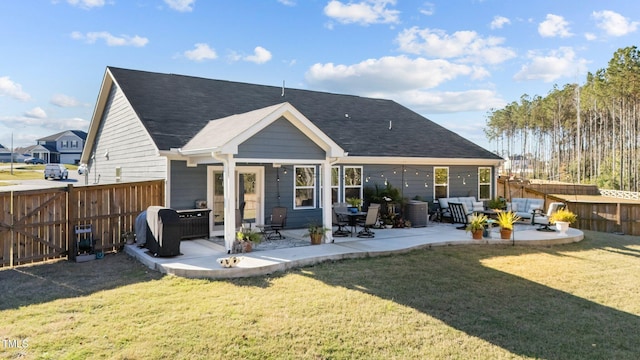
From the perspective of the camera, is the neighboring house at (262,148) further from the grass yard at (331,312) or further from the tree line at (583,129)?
the tree line at (583,129)

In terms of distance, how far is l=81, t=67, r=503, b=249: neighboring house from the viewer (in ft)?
→ 30.7

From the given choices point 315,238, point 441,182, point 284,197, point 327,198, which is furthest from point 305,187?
point 441,182

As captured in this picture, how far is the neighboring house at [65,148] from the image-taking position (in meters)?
62.6

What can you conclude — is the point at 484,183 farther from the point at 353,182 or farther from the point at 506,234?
the point at 353,182

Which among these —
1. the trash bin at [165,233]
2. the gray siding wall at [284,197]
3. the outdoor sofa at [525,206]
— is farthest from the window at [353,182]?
the trash bin at [165,233]

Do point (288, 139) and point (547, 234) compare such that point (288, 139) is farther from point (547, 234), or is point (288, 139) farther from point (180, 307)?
point (547, 234)

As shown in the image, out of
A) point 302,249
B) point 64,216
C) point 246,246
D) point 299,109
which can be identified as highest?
point 299,109

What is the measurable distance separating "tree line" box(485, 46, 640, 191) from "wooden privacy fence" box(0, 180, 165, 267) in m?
34.9

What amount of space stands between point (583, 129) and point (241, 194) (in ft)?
152

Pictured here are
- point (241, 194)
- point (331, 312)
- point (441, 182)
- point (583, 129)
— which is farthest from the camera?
point (583, 129)

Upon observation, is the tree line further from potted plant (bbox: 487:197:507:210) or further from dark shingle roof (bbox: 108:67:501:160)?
potted plant (bbox: 487:197:507:210)

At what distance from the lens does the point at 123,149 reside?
13219 millimetres

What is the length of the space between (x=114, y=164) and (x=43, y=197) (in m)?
5.92

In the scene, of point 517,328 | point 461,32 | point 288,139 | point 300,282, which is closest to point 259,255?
point 300,282
